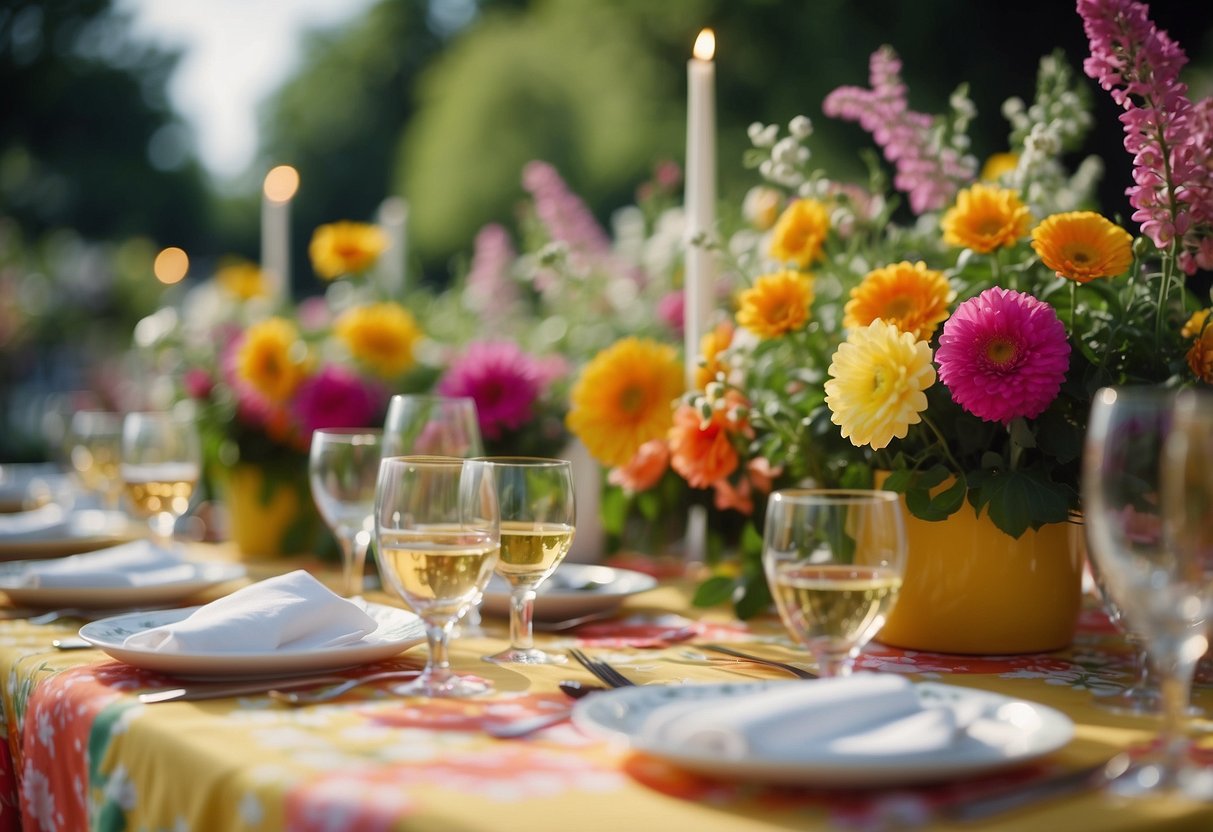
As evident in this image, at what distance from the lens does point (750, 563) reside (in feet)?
5.39

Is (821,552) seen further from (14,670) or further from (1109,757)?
(14,670)

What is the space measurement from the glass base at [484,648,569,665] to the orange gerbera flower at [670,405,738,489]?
325 mm

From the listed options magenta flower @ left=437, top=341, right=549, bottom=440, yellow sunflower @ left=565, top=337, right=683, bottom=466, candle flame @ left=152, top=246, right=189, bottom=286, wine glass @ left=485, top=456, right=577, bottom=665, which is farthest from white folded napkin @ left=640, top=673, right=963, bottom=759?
candle flame @ left=152, top=246, right=189, bottom=286

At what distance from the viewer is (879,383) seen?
4.11 ft

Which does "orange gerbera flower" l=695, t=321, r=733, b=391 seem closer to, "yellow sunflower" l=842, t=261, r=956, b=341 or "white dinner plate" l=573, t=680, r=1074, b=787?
"yellow sunflower" l=842, t=261, r=956, b=341

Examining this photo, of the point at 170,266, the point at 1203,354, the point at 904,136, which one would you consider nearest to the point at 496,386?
the point at 904,136

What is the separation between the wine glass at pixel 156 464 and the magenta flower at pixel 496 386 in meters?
0.42

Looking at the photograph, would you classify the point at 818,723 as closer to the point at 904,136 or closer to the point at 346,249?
the point at 904,136

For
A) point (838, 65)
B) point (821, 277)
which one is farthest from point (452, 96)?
point (821, 277)

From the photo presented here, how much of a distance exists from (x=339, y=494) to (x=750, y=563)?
537mm

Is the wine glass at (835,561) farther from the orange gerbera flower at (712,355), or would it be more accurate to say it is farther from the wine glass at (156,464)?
the wine glass at (156,464)

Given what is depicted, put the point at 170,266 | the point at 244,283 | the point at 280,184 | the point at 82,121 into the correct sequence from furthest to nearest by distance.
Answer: the point at 82,121, the point at 170,266, the point at 244,283, the point at 280,184

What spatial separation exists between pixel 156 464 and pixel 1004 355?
1303 mm

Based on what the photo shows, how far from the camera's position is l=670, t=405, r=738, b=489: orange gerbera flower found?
156 centimetres
